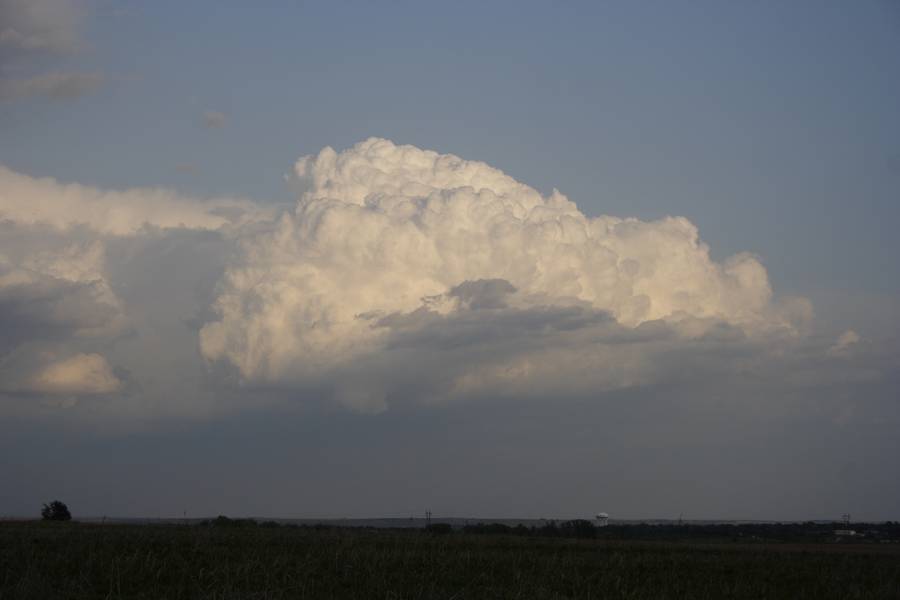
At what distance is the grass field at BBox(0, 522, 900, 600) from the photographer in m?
27.6

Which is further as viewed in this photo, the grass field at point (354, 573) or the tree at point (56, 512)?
the tree at point (56, 512)

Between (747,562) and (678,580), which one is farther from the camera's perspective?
(747,562)

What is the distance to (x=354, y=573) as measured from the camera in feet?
101

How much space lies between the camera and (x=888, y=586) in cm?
3334

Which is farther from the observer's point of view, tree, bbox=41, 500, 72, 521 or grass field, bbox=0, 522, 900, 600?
tree, bbox=41, 500, 72, 521

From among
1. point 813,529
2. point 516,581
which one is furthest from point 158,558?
point 813,529

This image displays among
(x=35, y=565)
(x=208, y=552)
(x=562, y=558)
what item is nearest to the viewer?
(x=35, y=565)

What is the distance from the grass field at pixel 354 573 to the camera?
27.6 meters

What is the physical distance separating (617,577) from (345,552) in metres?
9.65

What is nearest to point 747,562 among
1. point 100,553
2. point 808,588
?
point 808,588

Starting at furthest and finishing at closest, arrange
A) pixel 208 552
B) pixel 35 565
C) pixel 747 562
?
pixel 747 562 < pixel 208 552 < pixel 35 565

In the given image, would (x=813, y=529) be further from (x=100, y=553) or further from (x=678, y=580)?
(x=100, y=553)

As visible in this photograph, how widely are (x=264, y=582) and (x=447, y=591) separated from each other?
18.3 feet

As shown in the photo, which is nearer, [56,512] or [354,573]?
[354,573]
